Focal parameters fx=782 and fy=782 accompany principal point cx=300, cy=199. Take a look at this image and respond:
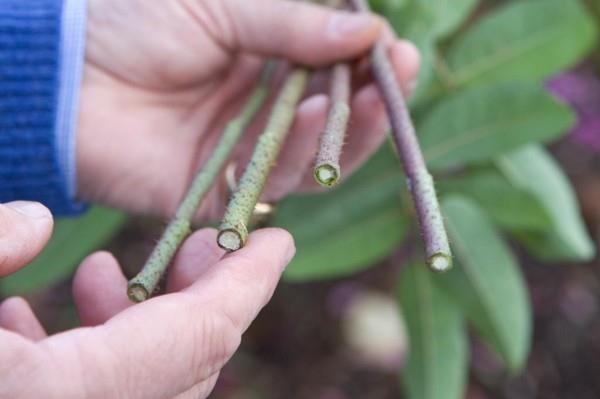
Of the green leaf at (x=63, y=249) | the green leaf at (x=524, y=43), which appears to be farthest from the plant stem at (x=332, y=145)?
the green leaf at (x=63, y=249)

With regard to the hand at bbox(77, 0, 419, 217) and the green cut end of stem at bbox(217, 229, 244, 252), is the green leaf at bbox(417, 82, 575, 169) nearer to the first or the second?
the hand at bbox(77, 0, 419, 217)

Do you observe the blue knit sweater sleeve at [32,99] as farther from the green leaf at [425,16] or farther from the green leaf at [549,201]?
the green leaf at [549,201]

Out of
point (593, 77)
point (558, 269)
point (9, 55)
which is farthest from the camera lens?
point (593, 77)

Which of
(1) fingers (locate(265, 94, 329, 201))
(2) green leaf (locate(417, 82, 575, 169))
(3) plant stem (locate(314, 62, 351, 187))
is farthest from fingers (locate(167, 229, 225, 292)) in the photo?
(2) green leaf (locate(417, 82, 575, 169))

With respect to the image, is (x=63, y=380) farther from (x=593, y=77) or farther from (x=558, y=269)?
(x=593, y=77)

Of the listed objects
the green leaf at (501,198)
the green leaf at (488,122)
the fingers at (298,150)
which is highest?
the fingers at (298,150)

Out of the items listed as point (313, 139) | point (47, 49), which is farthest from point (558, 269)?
point (47, 49)

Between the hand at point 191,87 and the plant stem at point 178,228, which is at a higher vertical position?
the plant stem at point 178,228
